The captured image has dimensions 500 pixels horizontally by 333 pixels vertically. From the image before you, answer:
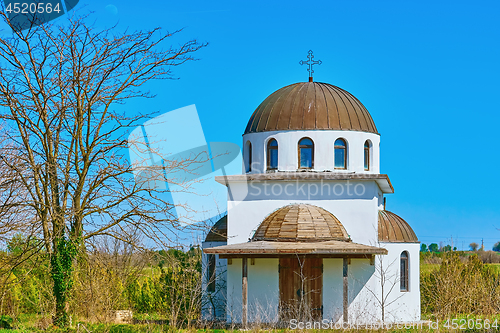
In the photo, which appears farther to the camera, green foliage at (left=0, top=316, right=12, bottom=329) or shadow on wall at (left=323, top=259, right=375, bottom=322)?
shadow on wall at (left=323, top=259, right=375, bottom=322)

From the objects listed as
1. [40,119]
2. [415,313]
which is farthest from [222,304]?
[40,119]

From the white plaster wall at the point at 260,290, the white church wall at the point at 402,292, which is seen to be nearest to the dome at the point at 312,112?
the white church wall at the point at 402,292

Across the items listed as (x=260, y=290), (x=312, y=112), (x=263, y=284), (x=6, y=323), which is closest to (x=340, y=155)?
(x=312, y=112)

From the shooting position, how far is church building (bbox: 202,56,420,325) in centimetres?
1731

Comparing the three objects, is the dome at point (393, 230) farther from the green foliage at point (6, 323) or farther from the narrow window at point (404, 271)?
the green foliage at point (6, 323)

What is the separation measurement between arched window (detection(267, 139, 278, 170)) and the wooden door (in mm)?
3312

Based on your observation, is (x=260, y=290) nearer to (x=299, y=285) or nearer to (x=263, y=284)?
(x=263, y=284)

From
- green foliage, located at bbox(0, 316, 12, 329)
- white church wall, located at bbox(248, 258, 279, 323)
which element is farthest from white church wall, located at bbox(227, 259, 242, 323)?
green foliage, located at bbox(0, 316, 12, 329)

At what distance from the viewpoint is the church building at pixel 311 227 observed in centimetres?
1731

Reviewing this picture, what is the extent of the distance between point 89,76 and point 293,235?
7.31 meters

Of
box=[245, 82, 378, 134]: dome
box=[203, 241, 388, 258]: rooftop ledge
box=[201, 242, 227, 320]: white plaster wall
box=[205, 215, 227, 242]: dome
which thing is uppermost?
box=[245, 82, 378, 134]: dome

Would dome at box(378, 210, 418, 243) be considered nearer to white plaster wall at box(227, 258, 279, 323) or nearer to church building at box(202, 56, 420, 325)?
church building at box(202, 56, 420, 325)

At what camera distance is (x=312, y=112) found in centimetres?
1945

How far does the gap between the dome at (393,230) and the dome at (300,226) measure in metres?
2.19
